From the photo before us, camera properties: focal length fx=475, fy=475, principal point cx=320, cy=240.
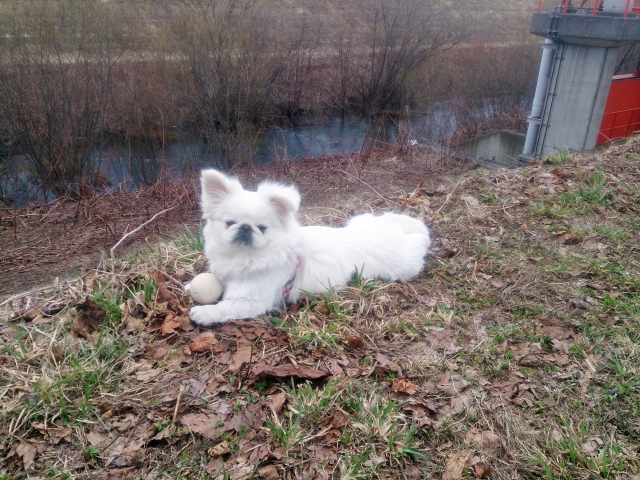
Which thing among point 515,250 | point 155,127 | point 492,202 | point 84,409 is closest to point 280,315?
point 84,409

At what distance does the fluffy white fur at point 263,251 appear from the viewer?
148 inches

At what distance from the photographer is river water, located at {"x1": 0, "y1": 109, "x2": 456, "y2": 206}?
11672 mm

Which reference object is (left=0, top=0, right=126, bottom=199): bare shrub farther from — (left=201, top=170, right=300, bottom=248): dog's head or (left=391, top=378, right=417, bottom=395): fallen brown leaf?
(left=391, top=378, right=417, bottom=395): fallen brown leaf

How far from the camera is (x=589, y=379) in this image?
3340mm

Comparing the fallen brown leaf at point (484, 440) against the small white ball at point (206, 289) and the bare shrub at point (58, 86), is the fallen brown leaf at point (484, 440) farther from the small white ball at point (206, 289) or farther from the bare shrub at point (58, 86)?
the bare shrub at point (58, 86)

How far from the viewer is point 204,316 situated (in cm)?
375

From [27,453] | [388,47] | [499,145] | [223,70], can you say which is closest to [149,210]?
[223,70]

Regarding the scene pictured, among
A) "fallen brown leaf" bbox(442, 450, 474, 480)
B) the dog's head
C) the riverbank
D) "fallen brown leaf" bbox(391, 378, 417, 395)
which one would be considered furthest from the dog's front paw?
the riverbank

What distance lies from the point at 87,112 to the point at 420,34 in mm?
13228

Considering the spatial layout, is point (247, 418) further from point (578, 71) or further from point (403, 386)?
point (578, 71)

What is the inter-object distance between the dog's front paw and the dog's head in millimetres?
559

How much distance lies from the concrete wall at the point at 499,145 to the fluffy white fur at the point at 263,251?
41.0 feet

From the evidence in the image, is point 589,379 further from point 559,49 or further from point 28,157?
point 28,157

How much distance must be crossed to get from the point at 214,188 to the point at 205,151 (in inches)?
442
